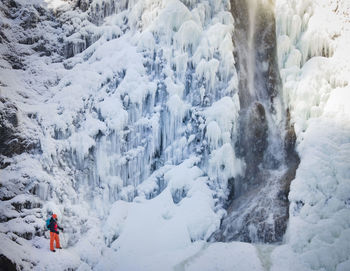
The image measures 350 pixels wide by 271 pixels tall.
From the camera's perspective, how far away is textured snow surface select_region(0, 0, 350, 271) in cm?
1163

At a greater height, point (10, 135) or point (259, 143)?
point (10, 135)

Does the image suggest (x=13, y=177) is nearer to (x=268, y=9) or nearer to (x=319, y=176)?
(x=319, y=176)

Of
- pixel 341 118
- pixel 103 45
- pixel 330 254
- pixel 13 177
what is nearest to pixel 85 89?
pixel 103 45

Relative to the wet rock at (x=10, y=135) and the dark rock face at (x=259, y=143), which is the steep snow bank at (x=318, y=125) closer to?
the dark rock face at (x=259, y=143)

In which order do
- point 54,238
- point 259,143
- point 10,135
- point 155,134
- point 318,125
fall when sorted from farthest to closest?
1. point 155,134
2. point 259,143
3. point 10,135
4. point 318,125
5. point 54,238

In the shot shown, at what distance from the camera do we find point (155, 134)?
14.8 m

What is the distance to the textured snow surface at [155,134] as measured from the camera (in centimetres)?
1163

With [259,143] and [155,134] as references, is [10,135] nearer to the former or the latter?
[155,134]

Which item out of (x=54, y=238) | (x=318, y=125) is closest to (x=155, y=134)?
(x=54, y=238)

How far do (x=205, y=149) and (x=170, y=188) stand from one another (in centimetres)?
219

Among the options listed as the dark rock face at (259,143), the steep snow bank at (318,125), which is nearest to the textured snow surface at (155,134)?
the steep snow bank at (318,125)

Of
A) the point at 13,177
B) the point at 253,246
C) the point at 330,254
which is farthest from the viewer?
the point at 13,177

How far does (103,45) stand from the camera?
1670cm

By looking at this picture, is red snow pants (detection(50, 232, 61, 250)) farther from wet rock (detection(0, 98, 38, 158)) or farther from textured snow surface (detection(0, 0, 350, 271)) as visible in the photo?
wet rock (detection(0, 98, 38, 158))
